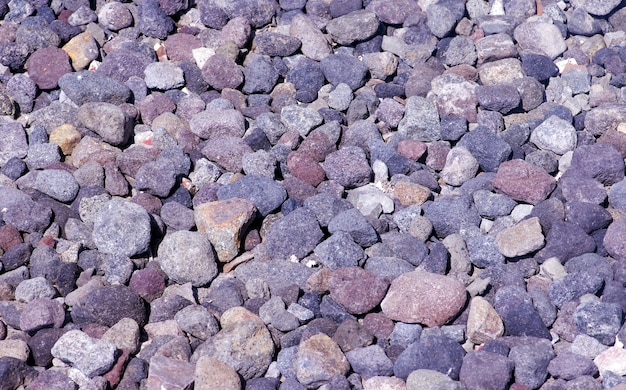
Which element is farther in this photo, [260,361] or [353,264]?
[353,264]

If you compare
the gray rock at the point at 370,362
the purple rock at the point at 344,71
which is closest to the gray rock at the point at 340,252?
the gray rock at the point at 370,362

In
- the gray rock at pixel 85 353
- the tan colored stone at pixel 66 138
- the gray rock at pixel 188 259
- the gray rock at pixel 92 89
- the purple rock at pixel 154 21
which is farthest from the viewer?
the purple rock at pixel 154 21

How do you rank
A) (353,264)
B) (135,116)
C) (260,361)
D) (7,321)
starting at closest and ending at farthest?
(260,361) → (7,321) → (353,264) → (135,116)

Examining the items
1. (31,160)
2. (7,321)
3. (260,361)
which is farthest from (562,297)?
(31,160)

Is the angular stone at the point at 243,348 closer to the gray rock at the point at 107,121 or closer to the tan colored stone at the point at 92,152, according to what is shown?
the tan colored stone at the point at 92,152

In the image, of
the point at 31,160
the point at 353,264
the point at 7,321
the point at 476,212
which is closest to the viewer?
the point at 7,321

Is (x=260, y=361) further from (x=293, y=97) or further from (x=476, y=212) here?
(x=293, y=97)

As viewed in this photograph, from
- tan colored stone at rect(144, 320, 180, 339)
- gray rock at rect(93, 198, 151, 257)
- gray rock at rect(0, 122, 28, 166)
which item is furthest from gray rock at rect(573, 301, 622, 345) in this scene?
gray rock at rect(0, 122, 28, 166)

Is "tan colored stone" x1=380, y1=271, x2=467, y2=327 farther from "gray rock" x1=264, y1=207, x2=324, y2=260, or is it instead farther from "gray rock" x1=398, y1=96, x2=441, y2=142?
"gray rock" x1=398, y1=96, x2=441, y2=142
